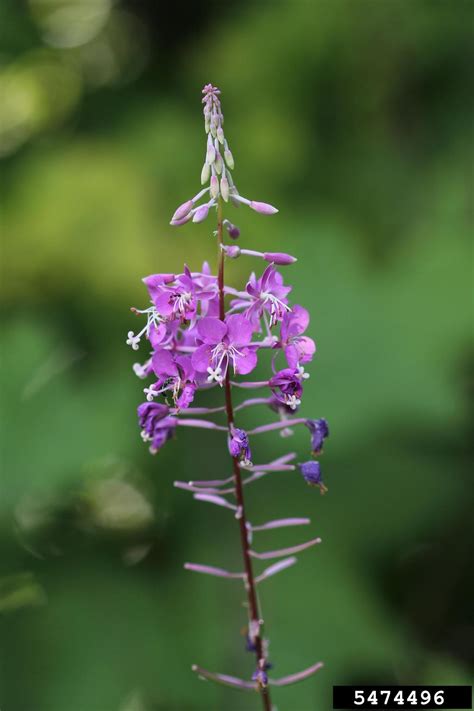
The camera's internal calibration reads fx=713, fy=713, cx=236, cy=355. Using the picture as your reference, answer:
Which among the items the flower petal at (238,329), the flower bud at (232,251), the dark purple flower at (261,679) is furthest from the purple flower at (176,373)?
the dark purple flower at (261,679)

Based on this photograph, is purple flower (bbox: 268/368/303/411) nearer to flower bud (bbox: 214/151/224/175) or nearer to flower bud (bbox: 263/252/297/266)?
flower bud (bbox: 263/252/297/266)

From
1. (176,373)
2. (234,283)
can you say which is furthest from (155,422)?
(234,283)

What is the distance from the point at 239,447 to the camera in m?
1.34

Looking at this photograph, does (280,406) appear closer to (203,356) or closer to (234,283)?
(203,356)

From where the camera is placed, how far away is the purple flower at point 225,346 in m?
1.34

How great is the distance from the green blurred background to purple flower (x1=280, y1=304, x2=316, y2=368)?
4.94 ft

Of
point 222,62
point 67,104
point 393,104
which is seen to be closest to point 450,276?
point 393,104

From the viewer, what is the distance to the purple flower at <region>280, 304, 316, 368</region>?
143cm

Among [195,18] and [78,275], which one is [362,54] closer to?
[195,18]

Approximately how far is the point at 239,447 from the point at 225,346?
193mm

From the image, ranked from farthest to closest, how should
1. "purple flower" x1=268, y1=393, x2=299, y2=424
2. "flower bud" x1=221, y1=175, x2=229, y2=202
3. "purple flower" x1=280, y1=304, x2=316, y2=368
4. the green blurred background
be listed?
1. the green blurred background
2. "purple flower" x1=268, y1=393, x2=299, y2=424
3. "purple flower" x1=280, y1=304, x2=316, y2=368
4. "flower bud" x1=221, y1=175, x2=229, y2=202

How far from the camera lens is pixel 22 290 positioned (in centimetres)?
364

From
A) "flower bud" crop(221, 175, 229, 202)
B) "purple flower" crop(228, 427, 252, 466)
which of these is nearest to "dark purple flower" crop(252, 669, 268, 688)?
"purple flower" crop(228, 427, 252, 466)

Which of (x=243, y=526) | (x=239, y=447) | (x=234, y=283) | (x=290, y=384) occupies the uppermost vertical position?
(x=234, y=283)
